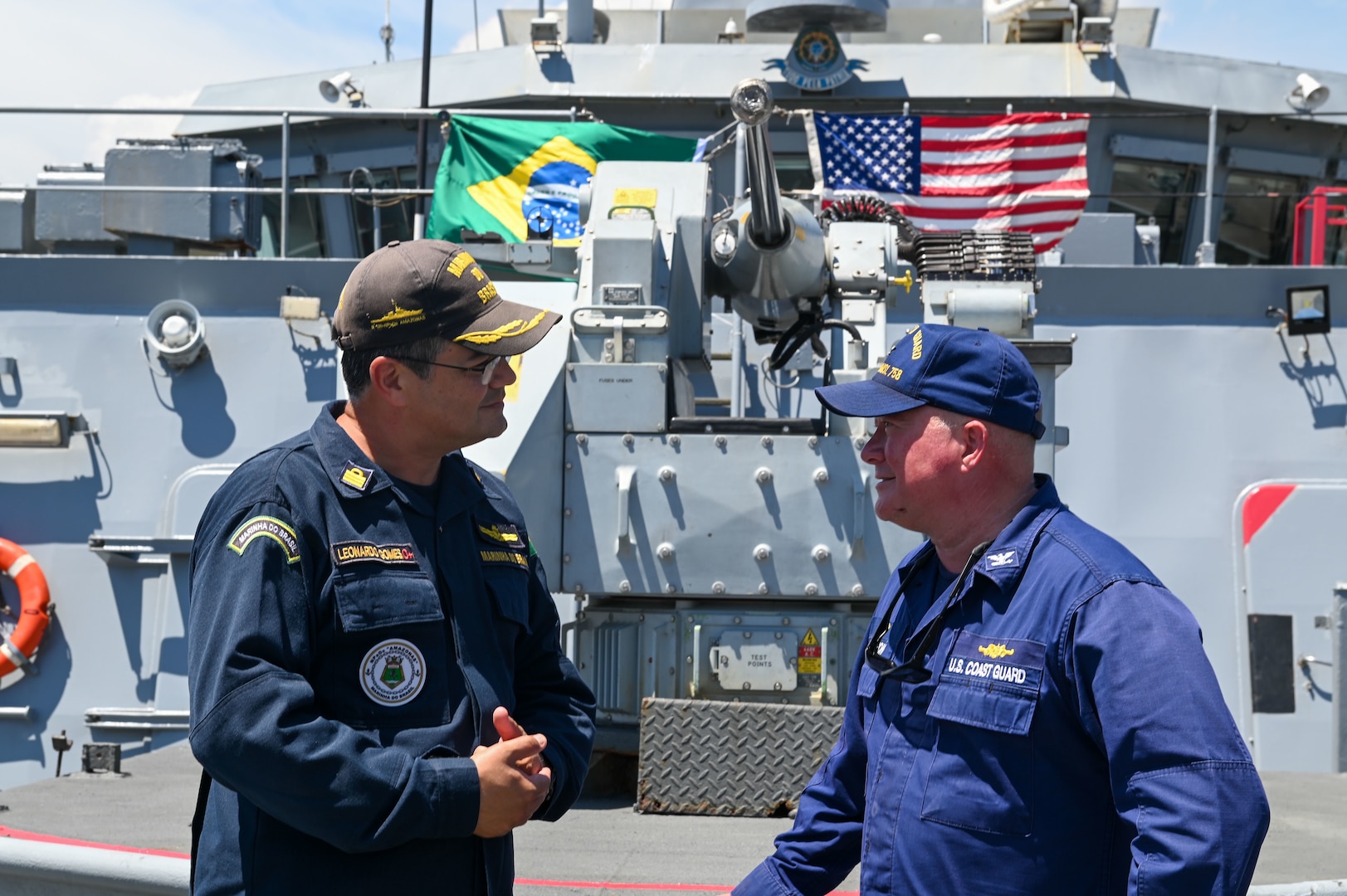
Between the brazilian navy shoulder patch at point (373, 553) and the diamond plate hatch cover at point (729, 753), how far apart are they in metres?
2.72

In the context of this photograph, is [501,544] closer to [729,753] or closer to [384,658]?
[384,658]

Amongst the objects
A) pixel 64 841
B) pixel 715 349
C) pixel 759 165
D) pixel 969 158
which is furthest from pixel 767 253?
pixel 969 158

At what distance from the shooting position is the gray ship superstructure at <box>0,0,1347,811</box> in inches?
185

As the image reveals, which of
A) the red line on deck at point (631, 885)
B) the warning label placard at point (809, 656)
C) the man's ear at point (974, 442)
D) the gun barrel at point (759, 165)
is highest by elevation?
the gun barrel at point (759, 165)

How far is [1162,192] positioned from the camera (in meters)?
9.56

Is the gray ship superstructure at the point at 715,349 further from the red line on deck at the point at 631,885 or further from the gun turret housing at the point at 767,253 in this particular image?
the red line on deck at the point at 631,885

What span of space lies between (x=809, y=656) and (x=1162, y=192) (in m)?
6.16

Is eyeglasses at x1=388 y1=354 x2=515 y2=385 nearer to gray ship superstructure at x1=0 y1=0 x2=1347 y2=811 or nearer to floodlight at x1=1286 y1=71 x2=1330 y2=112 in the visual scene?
gray ship superstructure at x1=0 y1=0 x2=1347 y2=811

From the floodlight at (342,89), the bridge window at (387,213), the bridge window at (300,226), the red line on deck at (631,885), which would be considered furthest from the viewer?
the floodlight at (342,89)

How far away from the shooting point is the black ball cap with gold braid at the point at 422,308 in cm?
197

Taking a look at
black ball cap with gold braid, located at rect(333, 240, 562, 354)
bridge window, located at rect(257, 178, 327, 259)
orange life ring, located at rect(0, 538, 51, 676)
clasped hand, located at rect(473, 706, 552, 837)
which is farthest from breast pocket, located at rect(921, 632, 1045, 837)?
bridge window, located at rect(257, 178, 327, 259)

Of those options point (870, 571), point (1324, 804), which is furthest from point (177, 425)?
point (1324, 804)

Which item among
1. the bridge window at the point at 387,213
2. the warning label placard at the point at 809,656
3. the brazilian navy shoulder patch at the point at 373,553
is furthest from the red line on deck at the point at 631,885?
the bridge window at the point at 387,213

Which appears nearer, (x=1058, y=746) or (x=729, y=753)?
(x=1058, y=746)
